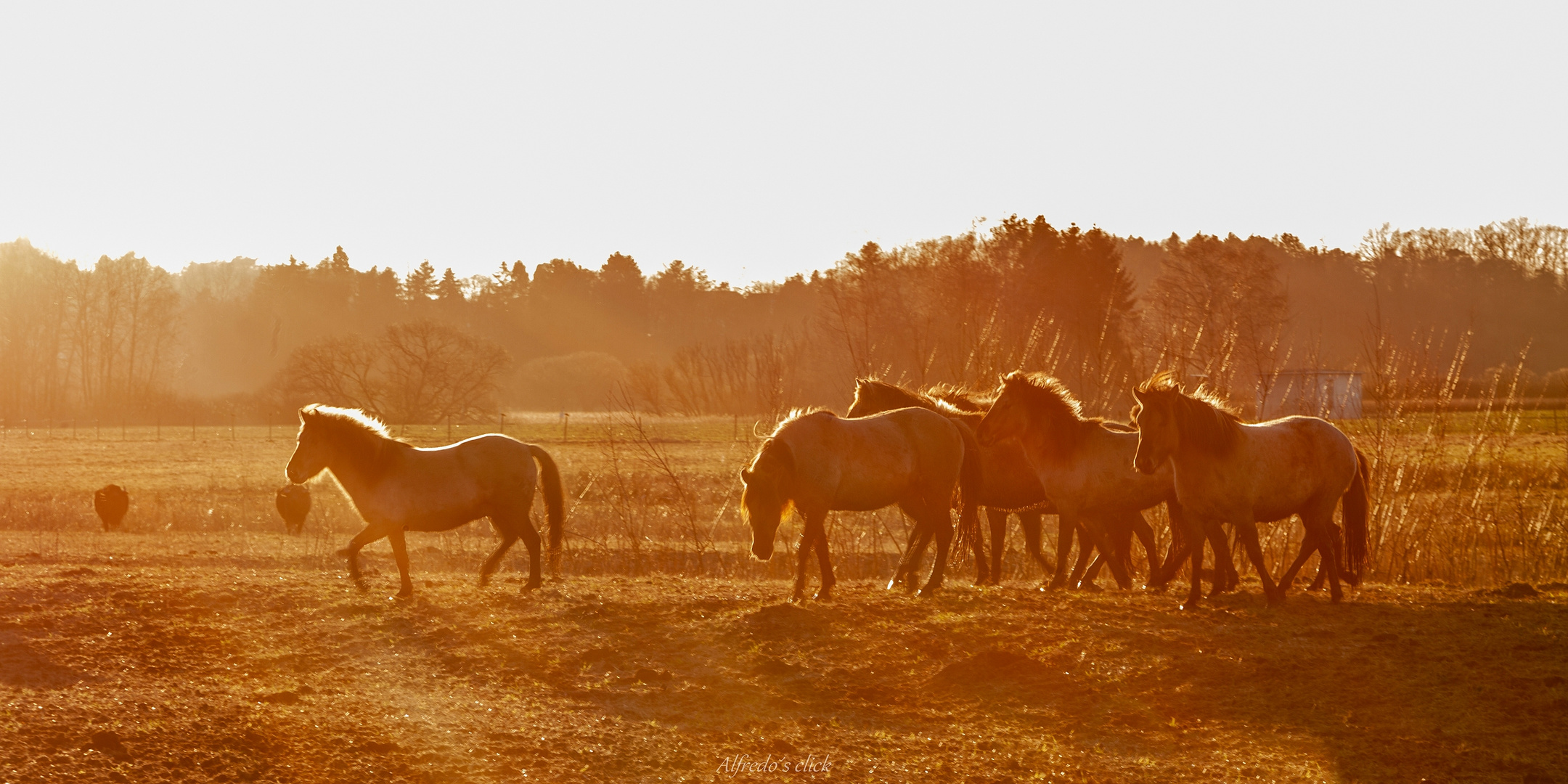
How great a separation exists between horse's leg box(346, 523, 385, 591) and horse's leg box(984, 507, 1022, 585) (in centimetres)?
563

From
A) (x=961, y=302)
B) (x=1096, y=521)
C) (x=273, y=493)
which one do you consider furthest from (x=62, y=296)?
(x=1096, y=521)

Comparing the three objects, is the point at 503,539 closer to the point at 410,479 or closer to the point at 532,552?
the point at 532,552

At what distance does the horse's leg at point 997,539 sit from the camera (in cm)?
1139

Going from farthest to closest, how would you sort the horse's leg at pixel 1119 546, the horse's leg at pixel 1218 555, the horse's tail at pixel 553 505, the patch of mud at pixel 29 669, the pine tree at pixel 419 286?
1. the pine tree at pixel 419 286
2. the horse's tail at pixel 553 505
3. the horse's leg at pixel 1119 546
4. the horse's leg at pixel 1218 555
5. the patch of mud at pixel 29 669

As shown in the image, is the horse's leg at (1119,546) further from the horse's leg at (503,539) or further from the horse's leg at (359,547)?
the horse's leg at (359,547)

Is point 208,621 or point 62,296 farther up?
point 62,296

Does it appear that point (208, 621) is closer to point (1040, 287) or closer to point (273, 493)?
point (273, 493)

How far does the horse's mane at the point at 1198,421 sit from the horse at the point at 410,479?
546cm

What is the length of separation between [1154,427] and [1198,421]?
1.07ft

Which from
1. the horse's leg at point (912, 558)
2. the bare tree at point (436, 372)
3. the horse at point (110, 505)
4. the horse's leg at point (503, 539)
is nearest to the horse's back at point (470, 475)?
the horse's leg at point (503, 539)

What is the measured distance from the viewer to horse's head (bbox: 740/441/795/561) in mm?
9016

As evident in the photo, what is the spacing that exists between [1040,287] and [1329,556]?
28699mm

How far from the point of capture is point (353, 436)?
10.3 meters

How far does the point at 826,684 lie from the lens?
701 centimetres
